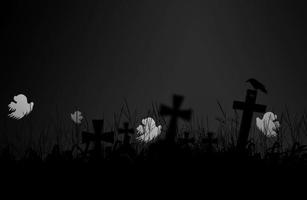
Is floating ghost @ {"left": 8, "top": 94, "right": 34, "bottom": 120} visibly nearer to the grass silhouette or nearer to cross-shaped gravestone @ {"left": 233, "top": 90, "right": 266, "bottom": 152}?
the grass silhouette

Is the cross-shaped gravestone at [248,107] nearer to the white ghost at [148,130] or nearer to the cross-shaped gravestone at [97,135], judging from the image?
the white ghost at [148,130]

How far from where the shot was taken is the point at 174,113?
2.78 meters

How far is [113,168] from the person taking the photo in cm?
366

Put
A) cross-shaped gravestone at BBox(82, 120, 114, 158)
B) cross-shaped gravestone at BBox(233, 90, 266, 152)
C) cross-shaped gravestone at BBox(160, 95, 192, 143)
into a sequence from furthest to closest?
1. cross-shaped gravestone at BBox(233, 90, 266, 152)
2. cross-shaped gravestone at BBox(82, 120, 114, 158)
3. cross-shaped gravestone at BBox(160, 95, 192, 143)

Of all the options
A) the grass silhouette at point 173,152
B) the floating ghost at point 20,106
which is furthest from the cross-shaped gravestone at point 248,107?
the floating ghost at point 20,106

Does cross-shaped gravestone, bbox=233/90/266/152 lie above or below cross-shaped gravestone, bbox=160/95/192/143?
above

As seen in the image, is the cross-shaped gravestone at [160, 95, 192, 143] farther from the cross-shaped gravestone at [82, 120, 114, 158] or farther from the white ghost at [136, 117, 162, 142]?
the cross-shaped gravestone at [82, 120, 114, 158]

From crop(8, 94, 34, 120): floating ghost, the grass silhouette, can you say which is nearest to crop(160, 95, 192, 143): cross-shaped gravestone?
the grass silhouette

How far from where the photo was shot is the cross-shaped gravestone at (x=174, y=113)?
265 cm

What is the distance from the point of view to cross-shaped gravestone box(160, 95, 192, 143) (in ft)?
8.70

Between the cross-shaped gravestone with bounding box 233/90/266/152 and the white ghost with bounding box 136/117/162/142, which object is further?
the cross-shaped gravestone with bounding box 233/90/266/152

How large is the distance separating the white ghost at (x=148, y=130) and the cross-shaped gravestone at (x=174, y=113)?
1851 millimetres

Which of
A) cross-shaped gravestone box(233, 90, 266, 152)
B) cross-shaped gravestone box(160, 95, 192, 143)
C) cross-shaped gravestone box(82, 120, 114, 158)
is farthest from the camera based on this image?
cross-shaped gravestone box(233, 90, 266, 152)

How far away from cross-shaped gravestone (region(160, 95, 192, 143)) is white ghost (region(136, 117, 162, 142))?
1.85 m
